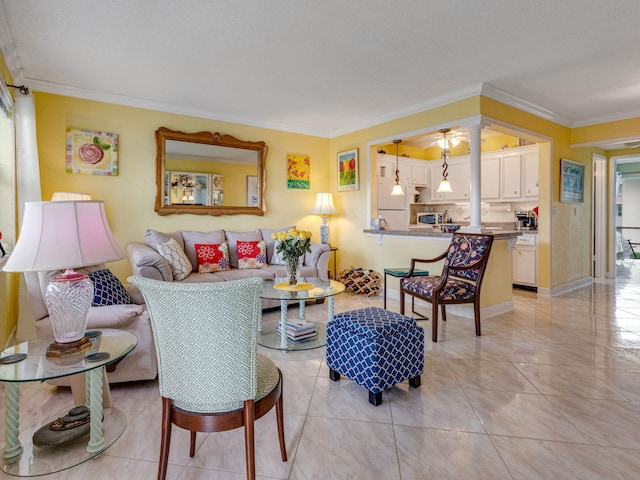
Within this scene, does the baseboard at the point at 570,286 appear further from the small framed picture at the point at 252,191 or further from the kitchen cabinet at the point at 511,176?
the small framed picture at the point at 252,191

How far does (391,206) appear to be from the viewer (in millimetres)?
5742

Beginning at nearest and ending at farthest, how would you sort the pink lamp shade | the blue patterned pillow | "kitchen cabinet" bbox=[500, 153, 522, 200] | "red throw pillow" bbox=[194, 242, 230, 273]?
the pink lamp shade, the blue patterned pillow, "red throw pillow" bbox=[194, 242, 230, 273], "kitchen cabinet" bbox=[500, 153, 522, 200]

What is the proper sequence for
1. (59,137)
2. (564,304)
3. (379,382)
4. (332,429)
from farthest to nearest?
(564,304) < (59,137) < (379,382) < (332,429)

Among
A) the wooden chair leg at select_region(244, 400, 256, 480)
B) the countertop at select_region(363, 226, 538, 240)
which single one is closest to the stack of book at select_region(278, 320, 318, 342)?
the wooden chair leg at select_region(244, 400, 256, 480)

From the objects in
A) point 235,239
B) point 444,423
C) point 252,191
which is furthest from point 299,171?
point 444,423

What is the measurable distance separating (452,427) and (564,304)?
3.48m

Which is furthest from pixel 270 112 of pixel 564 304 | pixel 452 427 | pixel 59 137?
pixel 564 304

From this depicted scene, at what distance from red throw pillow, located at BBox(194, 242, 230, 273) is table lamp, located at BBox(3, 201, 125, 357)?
8.07 ft

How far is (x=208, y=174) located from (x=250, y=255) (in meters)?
1.27

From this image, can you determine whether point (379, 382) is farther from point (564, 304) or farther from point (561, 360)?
point (564, 304)

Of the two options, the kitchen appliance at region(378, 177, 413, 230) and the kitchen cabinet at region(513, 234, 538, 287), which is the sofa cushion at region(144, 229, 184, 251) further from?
the kitchen cabinet at region(513, 234, 538, 287)

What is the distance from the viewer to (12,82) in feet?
10.6

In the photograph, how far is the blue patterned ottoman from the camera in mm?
2043

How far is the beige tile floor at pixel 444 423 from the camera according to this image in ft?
5.06
